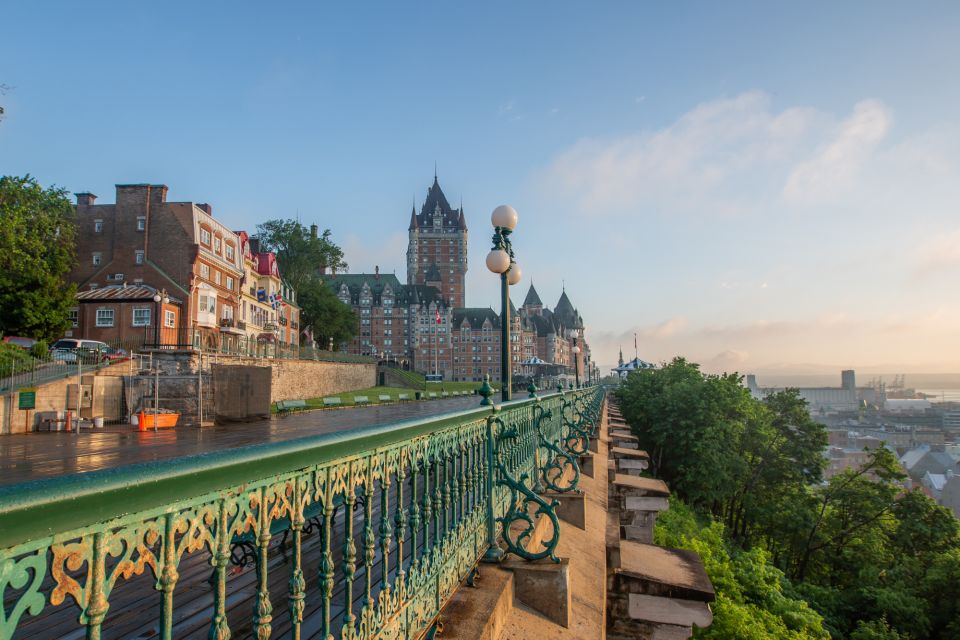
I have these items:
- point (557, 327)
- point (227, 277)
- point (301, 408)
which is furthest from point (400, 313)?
point (301, 408)

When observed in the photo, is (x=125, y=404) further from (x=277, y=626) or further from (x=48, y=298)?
(x=277, y=626)

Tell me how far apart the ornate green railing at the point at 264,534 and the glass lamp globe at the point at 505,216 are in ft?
14.0

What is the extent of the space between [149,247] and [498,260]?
3573 centimetres

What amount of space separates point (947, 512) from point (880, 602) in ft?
28.9

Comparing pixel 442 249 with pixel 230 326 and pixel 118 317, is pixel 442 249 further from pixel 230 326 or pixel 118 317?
pixel 118 317

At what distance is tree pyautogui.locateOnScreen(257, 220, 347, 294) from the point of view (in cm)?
6575

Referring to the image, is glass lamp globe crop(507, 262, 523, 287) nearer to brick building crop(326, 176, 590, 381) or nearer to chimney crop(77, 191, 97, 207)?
chimney crop(77, 191, 97, 207)

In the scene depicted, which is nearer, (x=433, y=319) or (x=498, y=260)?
(x=498, y=260)

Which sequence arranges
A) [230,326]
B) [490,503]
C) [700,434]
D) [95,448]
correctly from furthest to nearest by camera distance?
[230,326] < [700,434] < [95,448] < [490,503]

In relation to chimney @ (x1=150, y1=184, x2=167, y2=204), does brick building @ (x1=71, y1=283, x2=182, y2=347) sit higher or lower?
lower

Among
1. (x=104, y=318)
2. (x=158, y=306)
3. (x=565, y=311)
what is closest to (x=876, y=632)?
(x=158, y=306)

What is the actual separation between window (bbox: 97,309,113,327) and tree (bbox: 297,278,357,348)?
31.6 m

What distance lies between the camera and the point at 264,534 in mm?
1711

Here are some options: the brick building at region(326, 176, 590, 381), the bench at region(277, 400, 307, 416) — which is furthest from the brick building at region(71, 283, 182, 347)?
the brick building at region(326, 176, 590, 381)
